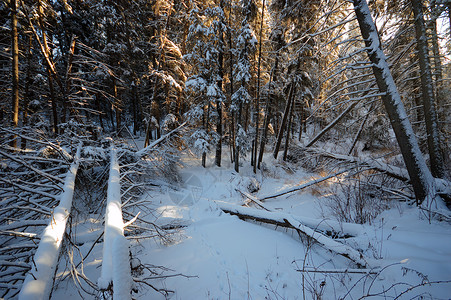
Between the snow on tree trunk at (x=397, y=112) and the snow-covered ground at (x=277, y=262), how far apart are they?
734mm

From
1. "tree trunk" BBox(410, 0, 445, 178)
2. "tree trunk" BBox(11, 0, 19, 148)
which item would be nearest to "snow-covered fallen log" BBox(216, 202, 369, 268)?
"tree trunk" BBox(410, 0, 445, 178)

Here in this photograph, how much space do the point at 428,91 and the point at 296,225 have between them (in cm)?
435

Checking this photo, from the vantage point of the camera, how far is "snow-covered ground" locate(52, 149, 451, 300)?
7.40 feet

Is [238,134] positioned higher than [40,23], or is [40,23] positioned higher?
[40,23]

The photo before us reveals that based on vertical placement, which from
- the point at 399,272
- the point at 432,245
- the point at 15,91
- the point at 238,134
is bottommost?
the point at 399,272

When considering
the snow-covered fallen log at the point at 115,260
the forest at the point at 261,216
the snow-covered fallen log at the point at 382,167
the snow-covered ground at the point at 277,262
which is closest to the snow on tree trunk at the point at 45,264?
the forest at the point at 261,216

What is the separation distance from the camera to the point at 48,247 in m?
1.85

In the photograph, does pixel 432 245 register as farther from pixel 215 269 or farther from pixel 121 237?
pixel 121 237

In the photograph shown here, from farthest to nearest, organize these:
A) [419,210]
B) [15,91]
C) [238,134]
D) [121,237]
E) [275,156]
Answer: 1. [275,156]
2. [238,134]
3. [15,91]
4. [419,210]
5. [121,237]

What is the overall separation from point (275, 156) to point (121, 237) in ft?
40.6

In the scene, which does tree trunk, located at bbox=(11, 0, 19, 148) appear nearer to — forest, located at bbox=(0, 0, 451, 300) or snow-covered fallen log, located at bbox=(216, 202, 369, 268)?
forest, located at bbox=(0, 0, 451, 300)

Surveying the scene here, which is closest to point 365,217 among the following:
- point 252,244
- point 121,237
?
point 252,244

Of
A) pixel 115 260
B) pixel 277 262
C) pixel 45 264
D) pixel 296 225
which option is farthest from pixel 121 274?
pixel 296 225

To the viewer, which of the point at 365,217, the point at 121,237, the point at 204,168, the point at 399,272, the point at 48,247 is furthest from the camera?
the point at 204,168
